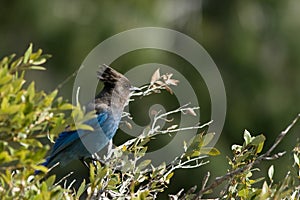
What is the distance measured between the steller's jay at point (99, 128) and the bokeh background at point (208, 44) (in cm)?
467

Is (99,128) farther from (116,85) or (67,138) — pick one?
(116,85)

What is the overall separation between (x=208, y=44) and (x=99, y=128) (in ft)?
21.9

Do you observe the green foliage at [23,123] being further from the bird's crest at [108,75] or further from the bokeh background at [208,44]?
the bokeh background at [208,44]

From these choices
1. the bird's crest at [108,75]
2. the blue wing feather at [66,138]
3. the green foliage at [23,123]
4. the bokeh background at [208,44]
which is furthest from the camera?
the bokeh background at [208,44]

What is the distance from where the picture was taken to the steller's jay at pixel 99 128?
322 centimetres

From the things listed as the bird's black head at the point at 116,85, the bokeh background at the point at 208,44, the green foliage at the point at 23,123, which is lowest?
the bokeh background at the point at 208,44

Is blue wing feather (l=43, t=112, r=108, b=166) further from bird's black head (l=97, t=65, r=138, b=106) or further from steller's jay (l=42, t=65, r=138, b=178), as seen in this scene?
bird's black head (l=97, t=65, r=138, b=106)

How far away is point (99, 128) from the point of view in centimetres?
313

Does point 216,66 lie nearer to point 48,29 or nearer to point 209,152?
point 48,29

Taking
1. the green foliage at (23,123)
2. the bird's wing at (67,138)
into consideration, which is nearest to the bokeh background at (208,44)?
the bird's wing at (67,138)

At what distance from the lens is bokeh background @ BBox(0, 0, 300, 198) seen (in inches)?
346

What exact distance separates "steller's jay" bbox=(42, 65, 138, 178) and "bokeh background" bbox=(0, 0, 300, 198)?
15.3 ft

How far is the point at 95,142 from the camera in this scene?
323 cm

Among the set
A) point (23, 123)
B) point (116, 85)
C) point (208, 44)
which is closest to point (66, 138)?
point (116, 85)
